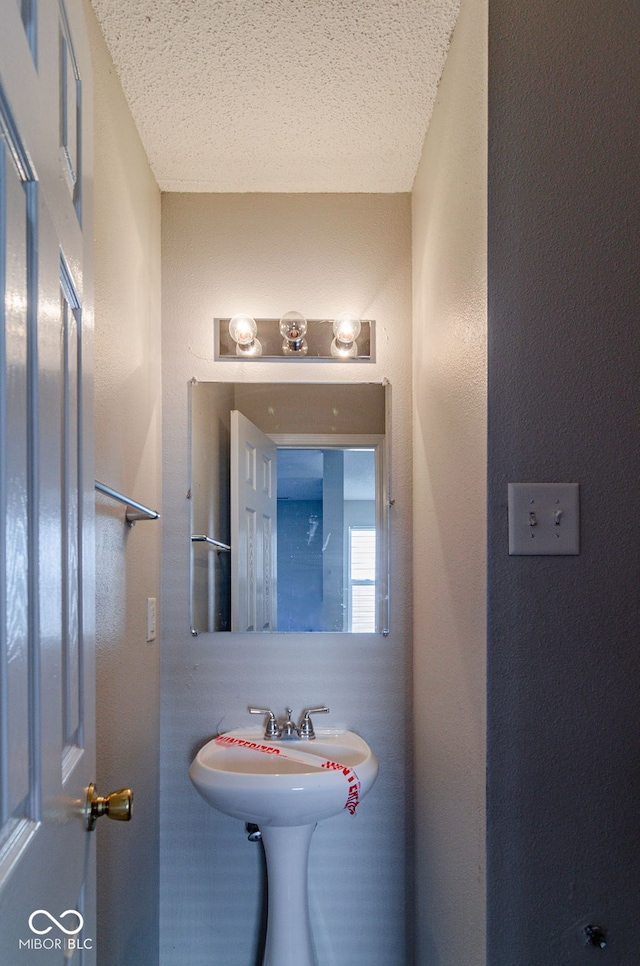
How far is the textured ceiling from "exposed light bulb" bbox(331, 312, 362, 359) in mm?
389

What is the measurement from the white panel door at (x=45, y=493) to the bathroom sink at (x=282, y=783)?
731 mm

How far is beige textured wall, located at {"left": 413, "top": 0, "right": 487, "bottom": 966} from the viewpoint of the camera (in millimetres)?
1245

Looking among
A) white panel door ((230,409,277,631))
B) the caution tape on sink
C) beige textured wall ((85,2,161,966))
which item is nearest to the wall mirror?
white panel door ((230,409,277,631))

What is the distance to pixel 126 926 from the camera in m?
1.59

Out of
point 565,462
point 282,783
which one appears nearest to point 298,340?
point 565,462

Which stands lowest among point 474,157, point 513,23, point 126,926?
point 126,926

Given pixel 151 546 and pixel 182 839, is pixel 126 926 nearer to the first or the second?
pixel 182 839

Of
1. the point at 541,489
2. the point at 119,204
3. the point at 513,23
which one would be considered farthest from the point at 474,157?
the point at 119,204

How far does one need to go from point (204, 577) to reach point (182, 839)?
29.0 inches

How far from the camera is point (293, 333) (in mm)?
2023

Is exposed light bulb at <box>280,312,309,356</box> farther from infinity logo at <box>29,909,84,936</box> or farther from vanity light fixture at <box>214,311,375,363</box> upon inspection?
infinity logo at <box>29,909,84,936</box>

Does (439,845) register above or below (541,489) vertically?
below

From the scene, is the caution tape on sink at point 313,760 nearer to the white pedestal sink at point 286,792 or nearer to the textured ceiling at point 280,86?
the white pedestal sink at point 286,792

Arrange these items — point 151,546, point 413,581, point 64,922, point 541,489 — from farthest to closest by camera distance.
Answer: point 413,581, point 151,546, point 541,489, point 64,922
